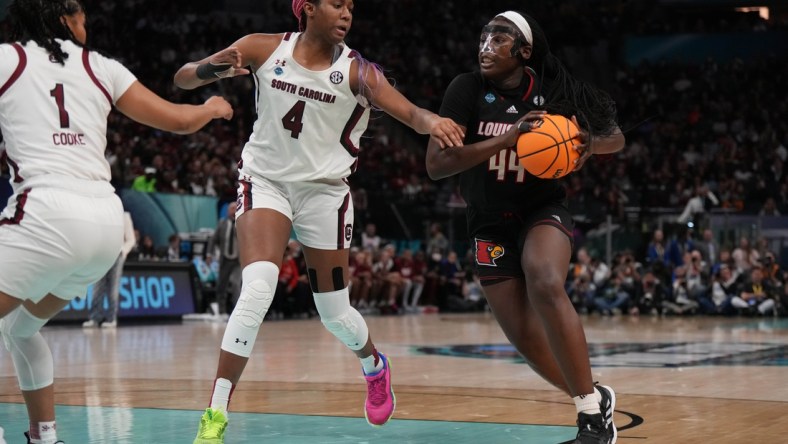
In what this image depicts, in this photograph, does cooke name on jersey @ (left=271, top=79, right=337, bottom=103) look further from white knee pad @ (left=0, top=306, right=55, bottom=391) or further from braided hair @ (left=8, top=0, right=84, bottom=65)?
white knee pad @ (left=0, top=306, right=55, bottom=391)

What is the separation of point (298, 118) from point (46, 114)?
150 centimetres

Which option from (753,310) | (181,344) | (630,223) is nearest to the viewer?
(181,344)

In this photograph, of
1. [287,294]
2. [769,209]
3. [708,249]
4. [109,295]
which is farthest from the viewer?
[769,209]

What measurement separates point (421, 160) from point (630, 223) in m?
8.54

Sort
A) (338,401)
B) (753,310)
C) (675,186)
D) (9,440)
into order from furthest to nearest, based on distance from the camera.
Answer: (675,186) < (753,310) < (338,401) < (9,440)

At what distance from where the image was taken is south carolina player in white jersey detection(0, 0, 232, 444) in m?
4.24

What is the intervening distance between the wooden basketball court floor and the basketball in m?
1.38

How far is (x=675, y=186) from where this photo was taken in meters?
26.1

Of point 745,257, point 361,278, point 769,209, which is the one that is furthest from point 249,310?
point 769,209

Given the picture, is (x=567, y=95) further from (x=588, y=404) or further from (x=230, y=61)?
(x=230, y=61)

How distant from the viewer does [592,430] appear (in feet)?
16.4

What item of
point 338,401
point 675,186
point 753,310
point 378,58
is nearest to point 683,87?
point 675,186

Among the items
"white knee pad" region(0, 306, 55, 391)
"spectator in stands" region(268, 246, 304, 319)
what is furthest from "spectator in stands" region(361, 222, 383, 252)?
"white knee pad" region(0, 306, 55, 391)

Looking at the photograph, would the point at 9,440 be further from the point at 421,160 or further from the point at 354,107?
the point at 421,160
